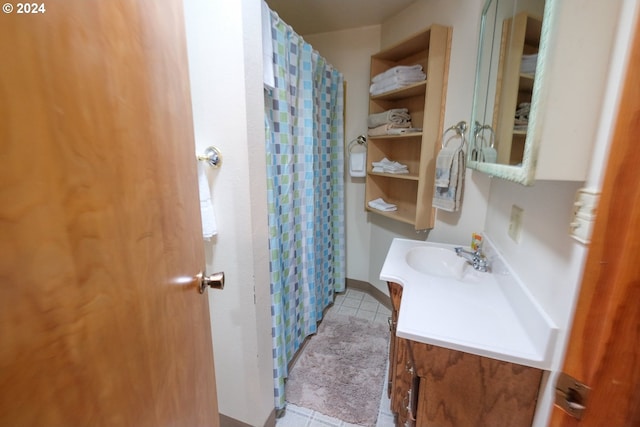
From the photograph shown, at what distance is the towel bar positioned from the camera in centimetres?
101

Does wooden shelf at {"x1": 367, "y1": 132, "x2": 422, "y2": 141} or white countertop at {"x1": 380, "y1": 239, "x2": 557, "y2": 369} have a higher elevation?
wooden shelf at {"x1": 367, "y1": 132, "x2": 422, "y2": 141}

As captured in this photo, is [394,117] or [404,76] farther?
[394,117]

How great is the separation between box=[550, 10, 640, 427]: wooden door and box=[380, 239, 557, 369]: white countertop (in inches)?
14.2

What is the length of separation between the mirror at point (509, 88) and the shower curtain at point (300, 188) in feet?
3.10

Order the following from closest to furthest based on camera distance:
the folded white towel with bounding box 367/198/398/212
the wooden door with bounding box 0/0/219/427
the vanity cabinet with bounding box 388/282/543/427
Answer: the wooden door with bounding box 0/0/219/427, the vanity cabinet with bounding box 388/282/543/427, the folded white towel with bounding box 367/198/398/212

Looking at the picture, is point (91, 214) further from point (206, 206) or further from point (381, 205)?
point (381, 205)

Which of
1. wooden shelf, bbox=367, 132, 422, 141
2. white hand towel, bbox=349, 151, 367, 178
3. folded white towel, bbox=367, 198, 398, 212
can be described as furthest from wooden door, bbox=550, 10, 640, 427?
white hand towel, bbox=349, 151, 367, 178

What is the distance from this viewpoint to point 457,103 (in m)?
1.59

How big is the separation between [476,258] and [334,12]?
1.99 m

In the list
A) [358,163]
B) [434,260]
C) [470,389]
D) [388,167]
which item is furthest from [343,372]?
[358,163]

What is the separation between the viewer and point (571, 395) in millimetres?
413

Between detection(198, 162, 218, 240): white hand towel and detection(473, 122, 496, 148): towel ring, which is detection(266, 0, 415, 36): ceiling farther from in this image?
detection(198, 162, 218, 240): white hand towel

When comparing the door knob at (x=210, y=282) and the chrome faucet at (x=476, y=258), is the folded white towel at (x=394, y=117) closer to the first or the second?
the chrome faucet at (x=476, y=258)

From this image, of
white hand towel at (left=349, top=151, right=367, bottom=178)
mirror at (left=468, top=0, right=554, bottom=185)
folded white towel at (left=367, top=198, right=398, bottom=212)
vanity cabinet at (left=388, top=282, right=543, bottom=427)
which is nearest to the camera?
mirror at (left=468, top=0, right=554, bottom=185)
